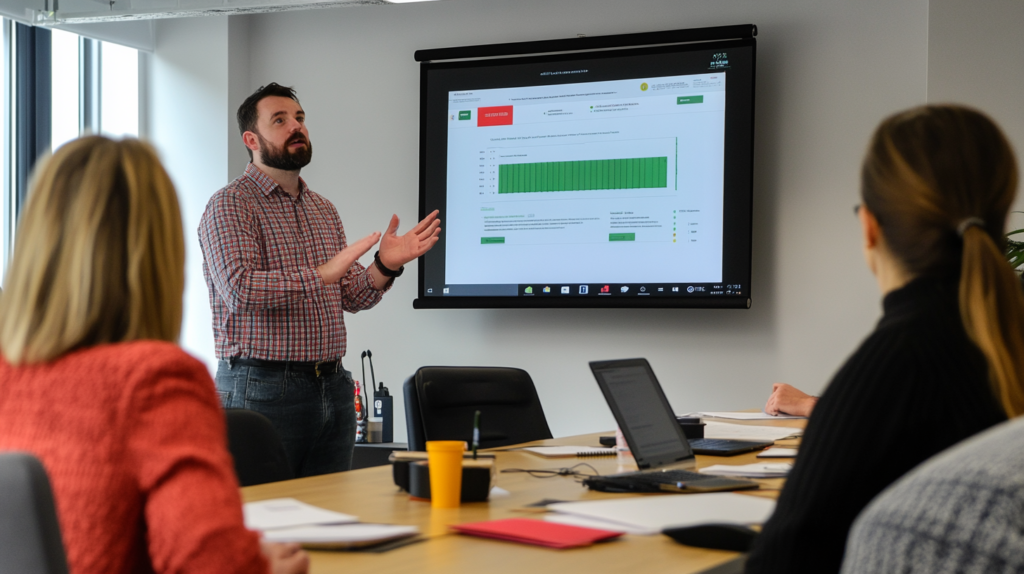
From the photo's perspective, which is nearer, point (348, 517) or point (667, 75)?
point (348, 517)

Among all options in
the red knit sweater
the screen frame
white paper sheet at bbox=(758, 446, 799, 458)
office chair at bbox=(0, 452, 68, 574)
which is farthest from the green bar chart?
office chair at bbox=(0, 452, 68, 574)

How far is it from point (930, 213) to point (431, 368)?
194cm

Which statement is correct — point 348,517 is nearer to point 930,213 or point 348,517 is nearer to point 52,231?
point 52,231

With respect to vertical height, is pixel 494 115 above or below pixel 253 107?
above

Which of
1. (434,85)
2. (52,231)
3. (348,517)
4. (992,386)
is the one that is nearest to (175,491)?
(52,231)

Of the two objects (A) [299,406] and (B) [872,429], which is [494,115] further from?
(B) [872,429]

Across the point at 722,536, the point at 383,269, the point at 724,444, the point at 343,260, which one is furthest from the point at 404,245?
the point at 722,536

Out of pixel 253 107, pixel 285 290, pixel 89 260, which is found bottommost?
pixel 285 290

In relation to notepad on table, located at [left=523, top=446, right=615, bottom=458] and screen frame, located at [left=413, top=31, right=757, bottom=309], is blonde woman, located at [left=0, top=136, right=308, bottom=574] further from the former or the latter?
screen frame, located at [left=413, top=31, right=757, bottom=309]

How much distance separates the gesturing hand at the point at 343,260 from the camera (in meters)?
3.09

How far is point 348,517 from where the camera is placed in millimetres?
1635

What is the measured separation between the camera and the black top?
1.16 metres

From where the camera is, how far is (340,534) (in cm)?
146

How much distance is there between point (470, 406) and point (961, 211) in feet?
6.48
